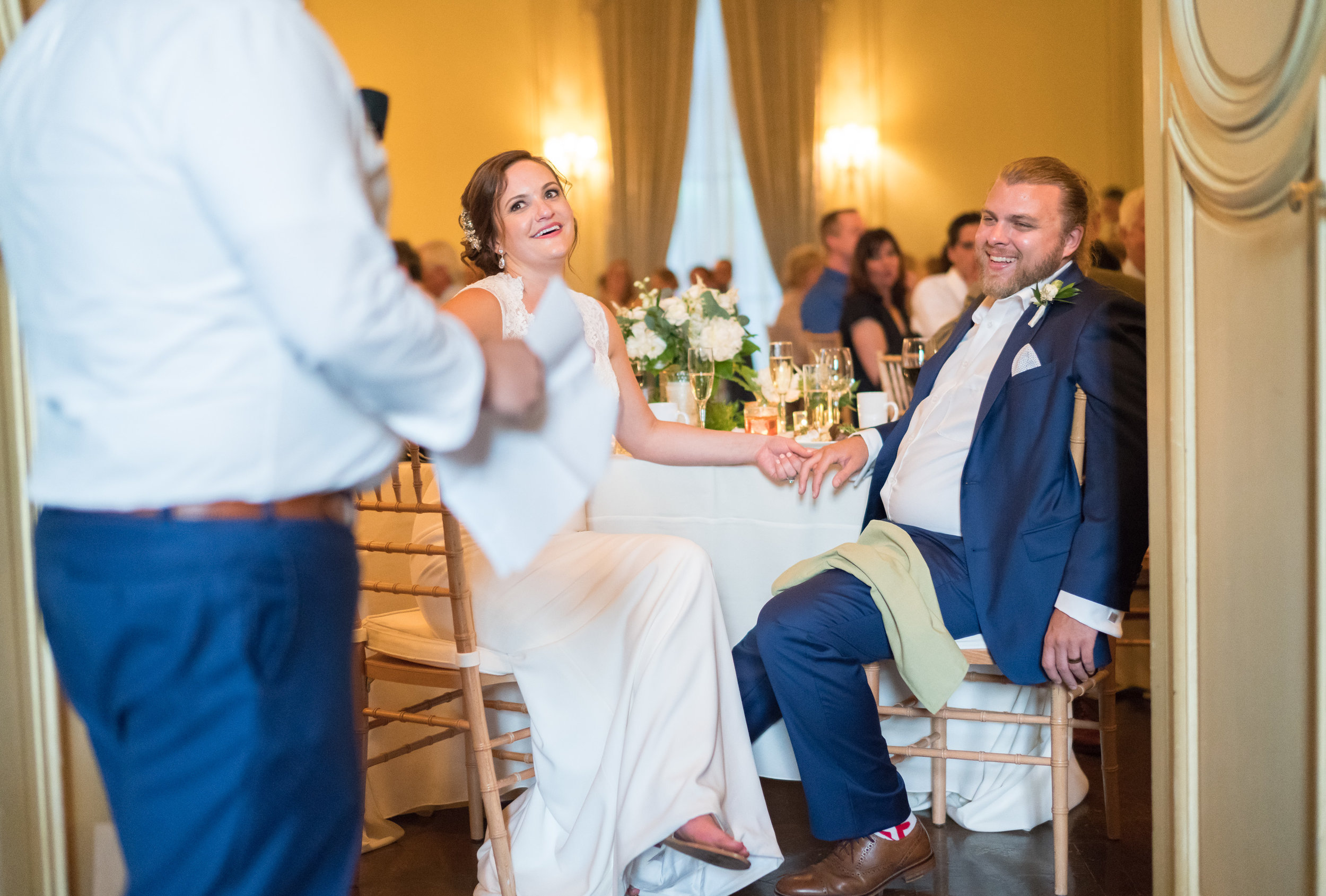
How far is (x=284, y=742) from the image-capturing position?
41.6 inches

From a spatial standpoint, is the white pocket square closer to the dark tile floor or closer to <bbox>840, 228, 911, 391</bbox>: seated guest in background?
the dark tile floor

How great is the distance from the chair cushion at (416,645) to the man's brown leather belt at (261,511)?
4.71 ft

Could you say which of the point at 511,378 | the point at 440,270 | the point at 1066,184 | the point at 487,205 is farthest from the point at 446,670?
the point at 440,270

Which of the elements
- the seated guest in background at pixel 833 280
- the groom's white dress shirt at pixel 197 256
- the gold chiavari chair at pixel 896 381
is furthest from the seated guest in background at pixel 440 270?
the groom's white dress shirt at pixel 197 256

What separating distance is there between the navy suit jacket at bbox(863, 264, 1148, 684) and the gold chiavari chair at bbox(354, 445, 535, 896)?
109 cm

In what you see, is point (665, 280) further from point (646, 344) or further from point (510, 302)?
point (510, 302)

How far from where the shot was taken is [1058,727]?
7.97 feet

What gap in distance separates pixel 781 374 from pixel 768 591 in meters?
0.81

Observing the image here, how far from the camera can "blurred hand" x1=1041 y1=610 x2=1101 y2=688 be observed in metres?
2.34

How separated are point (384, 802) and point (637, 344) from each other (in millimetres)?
1487

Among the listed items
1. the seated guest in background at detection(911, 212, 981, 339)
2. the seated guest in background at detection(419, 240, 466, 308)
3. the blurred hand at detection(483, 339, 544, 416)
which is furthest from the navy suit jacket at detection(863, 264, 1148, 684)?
the seated guest in background at detection(419, 240, 466, 308)

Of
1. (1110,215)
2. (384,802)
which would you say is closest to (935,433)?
(384,802)

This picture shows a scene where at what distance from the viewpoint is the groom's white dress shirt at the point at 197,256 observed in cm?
96

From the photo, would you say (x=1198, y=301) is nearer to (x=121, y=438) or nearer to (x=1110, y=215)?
(x=121, y=438)
